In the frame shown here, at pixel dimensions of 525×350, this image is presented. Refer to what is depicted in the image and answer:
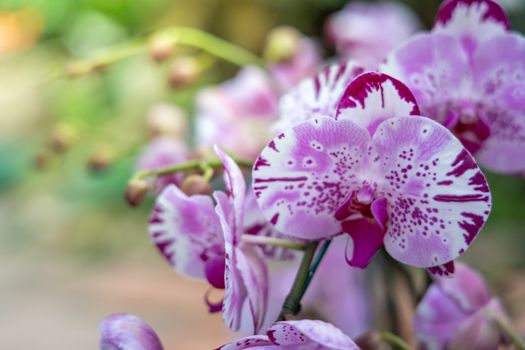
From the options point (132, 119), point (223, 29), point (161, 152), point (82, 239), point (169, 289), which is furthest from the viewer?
point (223, 29)

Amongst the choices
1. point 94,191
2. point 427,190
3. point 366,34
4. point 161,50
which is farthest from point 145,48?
point 94,191

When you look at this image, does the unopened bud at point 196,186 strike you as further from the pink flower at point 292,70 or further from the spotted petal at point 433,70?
the pink flower at point 292,70

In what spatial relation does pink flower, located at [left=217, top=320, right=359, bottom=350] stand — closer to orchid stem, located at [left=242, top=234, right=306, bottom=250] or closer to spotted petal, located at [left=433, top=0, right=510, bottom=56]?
orchid stem, located at [left=242, top=234, right=306, bottom=250]

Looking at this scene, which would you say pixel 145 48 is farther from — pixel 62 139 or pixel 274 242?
pixel 274 242

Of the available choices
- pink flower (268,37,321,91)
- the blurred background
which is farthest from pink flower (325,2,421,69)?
the blurred background

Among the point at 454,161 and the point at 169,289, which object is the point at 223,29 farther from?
the point at 454,161

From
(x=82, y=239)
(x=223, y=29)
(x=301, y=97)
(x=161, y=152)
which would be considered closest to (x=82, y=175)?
(x=82, y=239)
